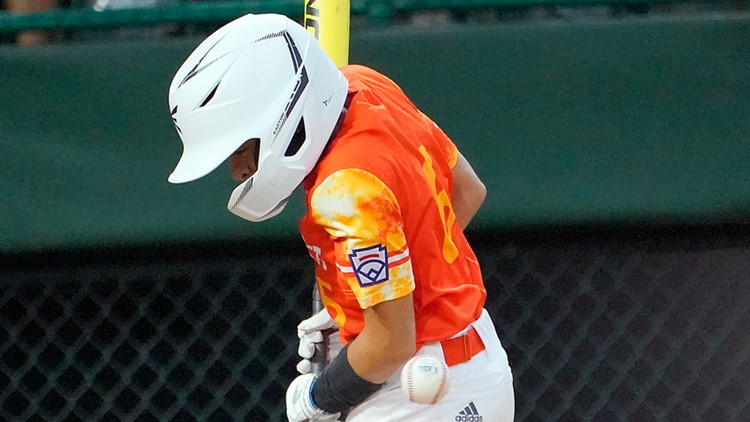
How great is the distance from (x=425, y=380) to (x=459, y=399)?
0.69 ft

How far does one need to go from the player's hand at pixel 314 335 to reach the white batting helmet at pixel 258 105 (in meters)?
0.44

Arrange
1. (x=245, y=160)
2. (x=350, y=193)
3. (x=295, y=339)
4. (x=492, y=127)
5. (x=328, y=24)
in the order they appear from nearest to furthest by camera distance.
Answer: (x=350, y=193) → (x=245, y=160) → (x=328, y=24) → (x=492, y=127) → (x=295, y=339)

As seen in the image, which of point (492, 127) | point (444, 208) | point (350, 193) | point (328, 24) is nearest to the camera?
point (350, 193)

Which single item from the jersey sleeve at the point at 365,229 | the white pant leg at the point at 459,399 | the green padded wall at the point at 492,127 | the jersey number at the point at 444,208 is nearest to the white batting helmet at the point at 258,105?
the jersey sleeve at the point at 365,229

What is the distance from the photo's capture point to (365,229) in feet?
5.49

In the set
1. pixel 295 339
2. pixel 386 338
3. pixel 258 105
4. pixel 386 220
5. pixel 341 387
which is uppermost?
pixel 258 105

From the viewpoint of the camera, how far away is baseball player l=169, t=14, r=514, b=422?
170 cm

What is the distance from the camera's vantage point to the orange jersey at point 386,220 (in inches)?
66.2

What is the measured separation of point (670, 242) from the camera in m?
3.38

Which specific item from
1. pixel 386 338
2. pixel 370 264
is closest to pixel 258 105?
pixel 370 264

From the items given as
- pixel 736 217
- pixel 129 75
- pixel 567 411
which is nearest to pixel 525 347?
pixel 567 411

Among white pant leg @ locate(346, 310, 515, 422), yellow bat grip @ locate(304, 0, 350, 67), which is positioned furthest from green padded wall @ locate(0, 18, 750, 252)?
white pant leg @ locate(346, 310, 515, 422)

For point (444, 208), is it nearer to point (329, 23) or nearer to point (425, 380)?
point (425, 380)

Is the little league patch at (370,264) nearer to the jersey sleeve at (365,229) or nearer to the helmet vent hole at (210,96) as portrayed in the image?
the jersey sleeve at (365,229)
